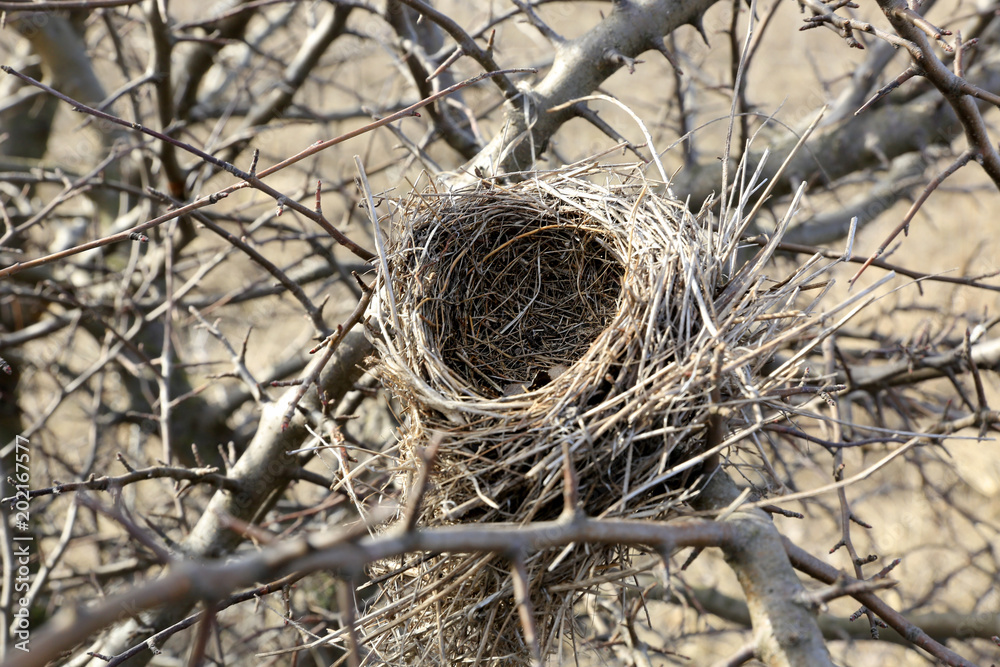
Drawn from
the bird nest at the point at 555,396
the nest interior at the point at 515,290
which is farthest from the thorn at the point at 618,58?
the nest interior at the point at 515,290

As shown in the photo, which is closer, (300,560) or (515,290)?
(300,560)

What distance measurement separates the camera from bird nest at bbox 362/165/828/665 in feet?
4.23

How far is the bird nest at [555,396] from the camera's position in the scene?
4.23 feet

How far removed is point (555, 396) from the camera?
4.69 ft

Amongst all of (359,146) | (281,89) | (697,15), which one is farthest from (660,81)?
(697,15)

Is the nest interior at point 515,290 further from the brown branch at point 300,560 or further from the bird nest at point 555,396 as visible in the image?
the brown branch at point 300,560

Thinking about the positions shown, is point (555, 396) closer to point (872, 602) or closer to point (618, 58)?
point (872, 602)

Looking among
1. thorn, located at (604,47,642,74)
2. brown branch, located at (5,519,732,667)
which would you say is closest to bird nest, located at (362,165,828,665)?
brown branch, located at (5,519,732,667)

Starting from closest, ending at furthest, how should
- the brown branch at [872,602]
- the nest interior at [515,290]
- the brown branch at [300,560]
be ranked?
the brown branch at [300,560] < the brown branch at [872,602] < the nest interior at [515,290]

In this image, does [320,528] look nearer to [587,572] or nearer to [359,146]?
[587,572]

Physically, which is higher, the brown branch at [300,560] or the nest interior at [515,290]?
the nest interior at [515,290]

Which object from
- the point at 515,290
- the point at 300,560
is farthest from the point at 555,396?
the point at 300,560

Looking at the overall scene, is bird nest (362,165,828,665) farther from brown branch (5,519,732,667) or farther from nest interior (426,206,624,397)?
brown branch (5,519,732,667)

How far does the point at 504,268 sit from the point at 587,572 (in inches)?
37.9
